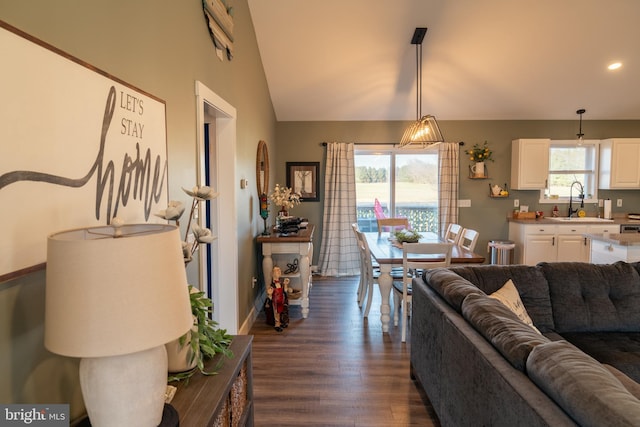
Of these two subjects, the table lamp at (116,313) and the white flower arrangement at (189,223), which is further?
the white flower arrangement at (189,223)

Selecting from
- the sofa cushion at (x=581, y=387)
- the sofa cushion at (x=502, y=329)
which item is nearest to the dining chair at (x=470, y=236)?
the sofa cushion at (x=502, y=329)

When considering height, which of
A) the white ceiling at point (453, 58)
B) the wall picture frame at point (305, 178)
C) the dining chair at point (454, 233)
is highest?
the white ceiling at point (453, 58)

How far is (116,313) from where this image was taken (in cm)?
80

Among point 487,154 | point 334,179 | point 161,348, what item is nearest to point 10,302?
point 161,348

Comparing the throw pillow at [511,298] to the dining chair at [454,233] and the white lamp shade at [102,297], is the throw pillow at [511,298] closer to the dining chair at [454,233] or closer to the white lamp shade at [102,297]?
the dining chair at [454,233]

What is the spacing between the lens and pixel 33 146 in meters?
0.95

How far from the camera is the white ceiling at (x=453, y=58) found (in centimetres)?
355

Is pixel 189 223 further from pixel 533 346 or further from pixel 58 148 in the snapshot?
pixel 533 346

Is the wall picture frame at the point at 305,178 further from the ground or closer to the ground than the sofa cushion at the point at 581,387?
further from the ground

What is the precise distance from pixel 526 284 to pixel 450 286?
28.6 inches

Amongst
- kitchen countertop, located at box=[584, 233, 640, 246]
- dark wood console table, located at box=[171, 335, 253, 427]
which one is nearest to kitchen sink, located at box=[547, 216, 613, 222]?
kitchen countertop, located at box=[584, 233, 640, 246]

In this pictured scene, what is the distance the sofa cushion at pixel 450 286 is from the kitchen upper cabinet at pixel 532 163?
3732 mm

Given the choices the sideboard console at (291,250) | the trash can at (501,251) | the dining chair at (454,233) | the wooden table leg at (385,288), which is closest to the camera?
the wooden table leg at (385,288)

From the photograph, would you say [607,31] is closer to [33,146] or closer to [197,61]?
[197,61]
